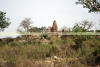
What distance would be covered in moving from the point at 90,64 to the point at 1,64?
10.6ft

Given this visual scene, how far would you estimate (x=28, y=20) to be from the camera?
133 ft

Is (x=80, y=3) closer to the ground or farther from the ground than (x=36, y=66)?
farther from the ground

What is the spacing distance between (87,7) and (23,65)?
11.7 meters

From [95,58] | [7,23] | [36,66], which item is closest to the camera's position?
[36,66]

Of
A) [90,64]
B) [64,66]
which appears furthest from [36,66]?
[90,64]

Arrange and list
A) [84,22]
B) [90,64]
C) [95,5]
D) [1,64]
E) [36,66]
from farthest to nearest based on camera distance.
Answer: [84,22] → [95,5] → [90,64] → [1,64] → [36,66]

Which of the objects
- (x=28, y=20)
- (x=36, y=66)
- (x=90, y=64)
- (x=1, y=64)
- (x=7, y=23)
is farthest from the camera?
(x=28, y=20)

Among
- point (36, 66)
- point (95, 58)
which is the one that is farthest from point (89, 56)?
point (36, 66)

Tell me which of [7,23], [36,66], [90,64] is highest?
[7,23]

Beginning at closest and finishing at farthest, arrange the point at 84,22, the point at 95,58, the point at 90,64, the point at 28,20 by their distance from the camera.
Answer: the point at 90,64 < the point at 95,58 < the point at 84,22 < the point at 28,20

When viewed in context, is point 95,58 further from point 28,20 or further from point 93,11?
point 28,20

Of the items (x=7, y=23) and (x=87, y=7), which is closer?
(x=87, y=7)

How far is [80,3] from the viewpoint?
14.5 meters

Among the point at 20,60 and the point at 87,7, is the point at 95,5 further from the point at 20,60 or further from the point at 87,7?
the point at 20,60
